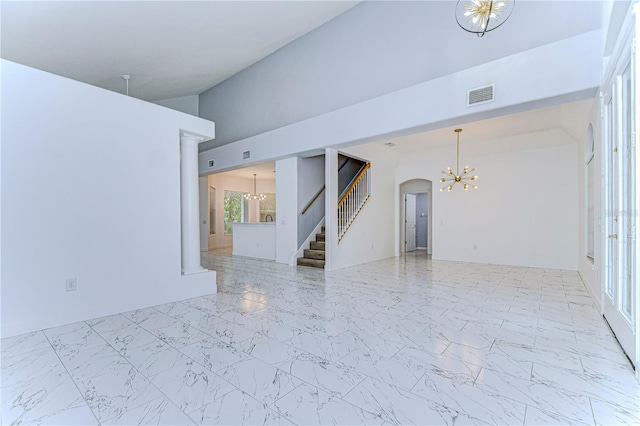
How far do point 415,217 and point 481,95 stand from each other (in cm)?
771

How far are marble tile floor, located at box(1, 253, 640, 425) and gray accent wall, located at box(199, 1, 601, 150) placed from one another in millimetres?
3462

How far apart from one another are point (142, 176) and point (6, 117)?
4.28 ft

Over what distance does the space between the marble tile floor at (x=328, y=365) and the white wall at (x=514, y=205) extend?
301cm

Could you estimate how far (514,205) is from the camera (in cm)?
702

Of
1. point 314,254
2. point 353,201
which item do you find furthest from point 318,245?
point 353,201

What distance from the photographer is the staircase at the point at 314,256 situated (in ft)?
22.1

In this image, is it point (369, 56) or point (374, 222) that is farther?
point (374, 222)

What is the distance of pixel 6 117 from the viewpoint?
2873 mm

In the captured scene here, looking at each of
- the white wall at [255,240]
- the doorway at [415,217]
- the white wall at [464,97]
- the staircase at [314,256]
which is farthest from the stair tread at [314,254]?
the doorway at [415,217]

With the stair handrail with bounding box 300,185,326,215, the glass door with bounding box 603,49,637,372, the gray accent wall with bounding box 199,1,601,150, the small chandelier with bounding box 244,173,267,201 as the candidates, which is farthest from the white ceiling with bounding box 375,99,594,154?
the small chandelier with bounding box 244,173,267,201

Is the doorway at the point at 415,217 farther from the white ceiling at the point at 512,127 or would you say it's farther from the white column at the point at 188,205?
the white column at the point at 188,205

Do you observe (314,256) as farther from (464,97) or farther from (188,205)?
(464,97)

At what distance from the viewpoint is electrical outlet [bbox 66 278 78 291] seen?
3.21m

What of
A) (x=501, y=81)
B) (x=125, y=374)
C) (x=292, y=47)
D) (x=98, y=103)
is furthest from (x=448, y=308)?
(x=292, y=47)
